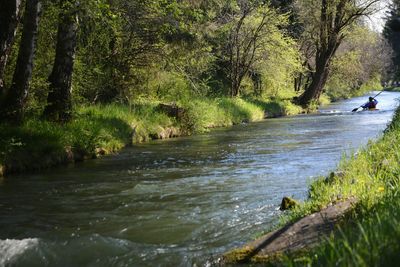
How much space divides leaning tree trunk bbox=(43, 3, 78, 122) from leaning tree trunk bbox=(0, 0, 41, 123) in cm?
167

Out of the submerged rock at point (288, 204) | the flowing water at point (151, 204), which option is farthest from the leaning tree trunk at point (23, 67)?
the submerged rock at point (288, 204)

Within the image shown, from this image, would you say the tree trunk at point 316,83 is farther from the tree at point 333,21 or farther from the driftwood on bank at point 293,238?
the driftwood on bank at point 293,238

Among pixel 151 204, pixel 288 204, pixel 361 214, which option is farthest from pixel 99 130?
pixel 361 214

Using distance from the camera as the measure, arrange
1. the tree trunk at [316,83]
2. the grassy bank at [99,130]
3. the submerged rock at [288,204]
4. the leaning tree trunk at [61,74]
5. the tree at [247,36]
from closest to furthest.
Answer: the submerged rock at [288,204]
the grassy bank at [99,130]
the leaning tree trunk at [61,74]
the tree at [247,36]
the tree trunk at [316,83]

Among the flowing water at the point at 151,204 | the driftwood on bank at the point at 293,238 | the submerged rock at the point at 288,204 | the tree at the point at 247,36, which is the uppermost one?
the tree at the point at 247,36

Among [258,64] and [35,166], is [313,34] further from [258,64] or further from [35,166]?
[35,166]

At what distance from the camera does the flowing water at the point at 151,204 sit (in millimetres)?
6379

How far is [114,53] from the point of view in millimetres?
20062

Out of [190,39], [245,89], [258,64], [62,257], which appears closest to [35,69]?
[190,39]

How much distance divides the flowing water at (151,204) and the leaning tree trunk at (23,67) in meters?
1.87

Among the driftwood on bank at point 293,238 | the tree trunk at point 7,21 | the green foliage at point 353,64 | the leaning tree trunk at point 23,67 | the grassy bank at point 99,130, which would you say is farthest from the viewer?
the green foliage at point 353,64

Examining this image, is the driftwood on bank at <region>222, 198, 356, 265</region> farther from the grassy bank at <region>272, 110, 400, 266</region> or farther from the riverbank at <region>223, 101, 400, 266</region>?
the grassy bank at <region>272, 110, 400, 266</region>

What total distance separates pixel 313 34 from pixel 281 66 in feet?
20.1

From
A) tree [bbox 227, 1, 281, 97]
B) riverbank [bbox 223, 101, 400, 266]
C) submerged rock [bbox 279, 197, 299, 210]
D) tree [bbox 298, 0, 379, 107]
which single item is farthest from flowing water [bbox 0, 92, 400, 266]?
tree [bbox 298, 0, 379, 107]
